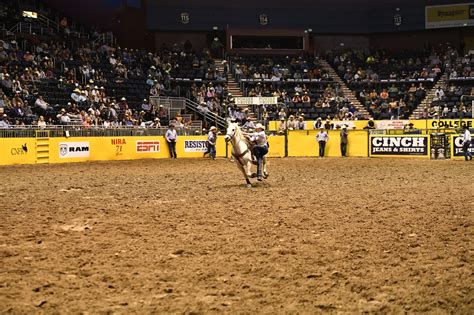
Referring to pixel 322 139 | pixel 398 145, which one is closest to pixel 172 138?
pixel 322 139

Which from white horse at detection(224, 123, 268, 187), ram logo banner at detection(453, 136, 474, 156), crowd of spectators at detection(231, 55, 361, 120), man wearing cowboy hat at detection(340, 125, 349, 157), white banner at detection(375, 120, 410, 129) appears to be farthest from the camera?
crowd of spectators at detection(231, 55, 361, 120)

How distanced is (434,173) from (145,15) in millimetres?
35609

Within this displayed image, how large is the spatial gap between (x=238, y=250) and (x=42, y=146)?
20.5m

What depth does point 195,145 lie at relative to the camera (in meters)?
31.5

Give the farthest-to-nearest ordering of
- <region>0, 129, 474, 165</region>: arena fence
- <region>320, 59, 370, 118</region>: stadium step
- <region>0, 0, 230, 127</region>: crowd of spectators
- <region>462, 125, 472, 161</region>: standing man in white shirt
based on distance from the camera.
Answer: <region>320, 59, 370, 118</region>: stadium step → <region>0, 0, 230, 127</region>: crowd of spectators → <region>462, 125, 472, 161</region>: standing man in white shirt → <region>0, 129, 474, 165</region>: arena fence

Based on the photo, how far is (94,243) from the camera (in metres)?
8.13

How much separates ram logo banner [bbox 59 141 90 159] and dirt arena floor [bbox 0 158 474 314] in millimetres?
12554

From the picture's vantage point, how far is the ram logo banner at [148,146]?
29688 millimetres

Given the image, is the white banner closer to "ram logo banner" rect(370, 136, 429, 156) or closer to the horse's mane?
"ram logo banner" rect(370, 136, 429, 156)

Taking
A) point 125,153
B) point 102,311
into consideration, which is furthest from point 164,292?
point 125,153

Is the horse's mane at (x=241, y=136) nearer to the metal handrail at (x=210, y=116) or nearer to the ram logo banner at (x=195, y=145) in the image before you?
the ram logo banner at (x=195, y=145)

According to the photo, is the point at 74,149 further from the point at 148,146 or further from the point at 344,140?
the point at 344,140

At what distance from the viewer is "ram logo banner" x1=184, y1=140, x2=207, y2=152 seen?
31.3m

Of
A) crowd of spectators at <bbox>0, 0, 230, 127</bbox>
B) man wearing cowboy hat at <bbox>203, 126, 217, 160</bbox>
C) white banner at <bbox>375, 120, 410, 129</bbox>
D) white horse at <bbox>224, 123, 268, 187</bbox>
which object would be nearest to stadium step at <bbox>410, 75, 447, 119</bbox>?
white banner at <bbox>375, 120, 410, 129</bbox>
